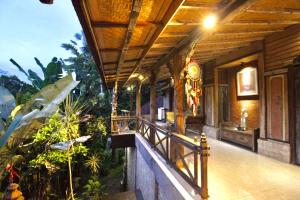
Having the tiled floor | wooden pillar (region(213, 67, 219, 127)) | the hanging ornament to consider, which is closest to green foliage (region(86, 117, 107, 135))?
wooden pillar (region(213, 67, 219, 127))

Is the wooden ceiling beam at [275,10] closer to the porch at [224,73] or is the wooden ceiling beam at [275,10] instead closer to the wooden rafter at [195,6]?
the porch at [224,73]

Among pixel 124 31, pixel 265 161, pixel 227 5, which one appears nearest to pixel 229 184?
pixel 265 161

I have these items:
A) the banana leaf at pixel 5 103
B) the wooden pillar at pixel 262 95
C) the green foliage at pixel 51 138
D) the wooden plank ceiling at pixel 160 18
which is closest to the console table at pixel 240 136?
the wooden pillar at pixel 262 95

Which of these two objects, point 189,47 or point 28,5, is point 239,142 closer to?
point 189,47

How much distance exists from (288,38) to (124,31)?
181 inches

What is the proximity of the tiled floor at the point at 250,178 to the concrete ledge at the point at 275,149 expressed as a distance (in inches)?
6.7

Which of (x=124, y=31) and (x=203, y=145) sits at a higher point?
(x=124, y=31)

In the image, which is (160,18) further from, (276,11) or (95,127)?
(95,127)

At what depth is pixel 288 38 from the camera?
491 centimetres

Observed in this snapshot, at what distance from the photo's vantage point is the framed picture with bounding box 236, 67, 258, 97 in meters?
6.65

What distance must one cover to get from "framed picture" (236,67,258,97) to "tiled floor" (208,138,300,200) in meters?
2.33

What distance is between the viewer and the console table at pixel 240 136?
6.10m

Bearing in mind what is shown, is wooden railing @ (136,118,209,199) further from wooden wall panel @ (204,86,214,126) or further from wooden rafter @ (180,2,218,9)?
wooden wall panel @ (204,86,214,126)

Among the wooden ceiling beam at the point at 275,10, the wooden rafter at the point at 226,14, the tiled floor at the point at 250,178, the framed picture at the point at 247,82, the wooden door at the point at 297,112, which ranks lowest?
the tiled floor at the point at 250,178
